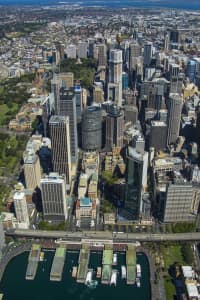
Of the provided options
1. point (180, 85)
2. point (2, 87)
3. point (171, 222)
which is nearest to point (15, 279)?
point (171, 222)

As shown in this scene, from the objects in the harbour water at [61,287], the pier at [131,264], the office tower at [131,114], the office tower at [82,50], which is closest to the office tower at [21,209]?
the harbour water at [61,287]

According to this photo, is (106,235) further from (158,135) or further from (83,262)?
(158,135)

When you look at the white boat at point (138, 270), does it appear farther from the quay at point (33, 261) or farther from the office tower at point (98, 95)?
the office tower at point (98, 95)

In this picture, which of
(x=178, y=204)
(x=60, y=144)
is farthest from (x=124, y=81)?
(x=178, y=204)

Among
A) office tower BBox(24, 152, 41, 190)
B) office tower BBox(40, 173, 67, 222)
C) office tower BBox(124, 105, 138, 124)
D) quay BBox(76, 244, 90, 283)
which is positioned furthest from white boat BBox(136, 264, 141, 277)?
office tower BBox(124, 105, 138, 124)

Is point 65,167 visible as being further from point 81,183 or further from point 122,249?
point 122,249
